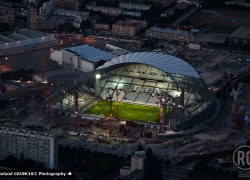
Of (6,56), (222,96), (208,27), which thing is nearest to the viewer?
(222,96)

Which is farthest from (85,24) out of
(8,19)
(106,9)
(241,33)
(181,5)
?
(241,33)

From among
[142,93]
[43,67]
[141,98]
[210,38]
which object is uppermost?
[210,38]

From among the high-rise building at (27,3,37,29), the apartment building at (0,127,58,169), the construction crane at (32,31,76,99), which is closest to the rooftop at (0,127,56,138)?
the apartment building at (0,127,58,169)

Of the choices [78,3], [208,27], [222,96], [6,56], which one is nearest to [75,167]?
[222,96]

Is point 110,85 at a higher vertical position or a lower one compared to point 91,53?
lower

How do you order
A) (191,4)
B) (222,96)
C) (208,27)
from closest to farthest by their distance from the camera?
1. (222,96)
2. (208,27)
3. (191,4)

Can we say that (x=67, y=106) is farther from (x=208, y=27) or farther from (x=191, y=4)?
(x=191, y=4)

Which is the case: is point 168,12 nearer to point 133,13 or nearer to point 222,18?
point 133,13

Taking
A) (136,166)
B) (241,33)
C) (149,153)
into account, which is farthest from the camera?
(241,33)
